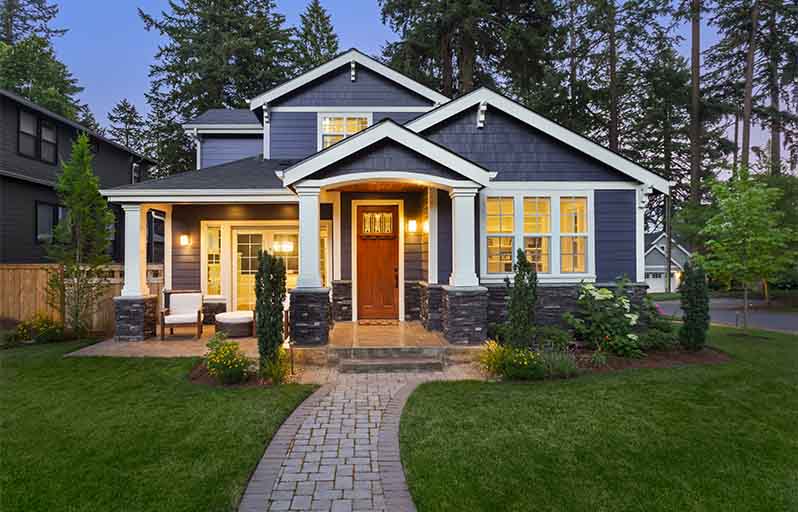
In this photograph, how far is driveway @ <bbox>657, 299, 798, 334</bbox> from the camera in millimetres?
11523

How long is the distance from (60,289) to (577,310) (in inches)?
425

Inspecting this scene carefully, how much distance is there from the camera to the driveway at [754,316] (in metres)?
11.5

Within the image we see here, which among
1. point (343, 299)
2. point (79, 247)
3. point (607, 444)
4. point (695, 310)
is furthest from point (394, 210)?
point (79, 247)

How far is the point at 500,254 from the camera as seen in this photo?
8047mm

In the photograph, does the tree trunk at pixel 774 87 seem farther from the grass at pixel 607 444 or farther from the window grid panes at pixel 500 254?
the grass at pixel 607 444

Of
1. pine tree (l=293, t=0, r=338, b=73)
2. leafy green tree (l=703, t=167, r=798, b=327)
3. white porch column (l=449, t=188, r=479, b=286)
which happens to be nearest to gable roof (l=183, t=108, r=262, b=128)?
white porch column (l=449, t=188, r=479, b=286)

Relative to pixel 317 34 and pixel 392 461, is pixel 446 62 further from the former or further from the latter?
pixel 392 461

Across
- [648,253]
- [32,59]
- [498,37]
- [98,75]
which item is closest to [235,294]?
[498,37]

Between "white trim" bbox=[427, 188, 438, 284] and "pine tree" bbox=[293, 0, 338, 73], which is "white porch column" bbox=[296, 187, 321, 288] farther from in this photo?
"pine tree" bbox=[293, 0, 338, 73]

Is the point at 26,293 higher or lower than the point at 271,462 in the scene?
higher

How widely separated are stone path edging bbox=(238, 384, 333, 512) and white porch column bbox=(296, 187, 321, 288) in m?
2.36

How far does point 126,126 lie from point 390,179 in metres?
29.6

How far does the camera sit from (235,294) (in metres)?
9.74

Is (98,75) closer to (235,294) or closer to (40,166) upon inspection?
(40,166)
